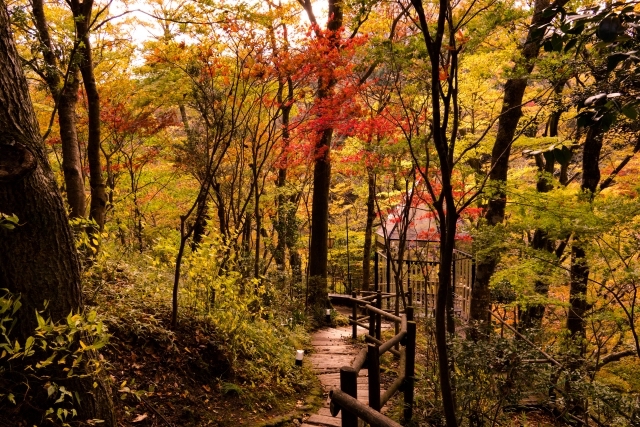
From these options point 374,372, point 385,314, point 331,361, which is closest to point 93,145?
point 374,372

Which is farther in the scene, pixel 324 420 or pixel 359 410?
pixel 324 420

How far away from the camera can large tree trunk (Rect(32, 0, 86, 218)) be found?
14.6 feet

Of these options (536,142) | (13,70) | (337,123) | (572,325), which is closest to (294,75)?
(337,123)

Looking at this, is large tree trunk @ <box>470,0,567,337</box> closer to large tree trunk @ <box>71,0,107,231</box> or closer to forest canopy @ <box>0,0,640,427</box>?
forest canopy @ <box>0,0,640,427</box>

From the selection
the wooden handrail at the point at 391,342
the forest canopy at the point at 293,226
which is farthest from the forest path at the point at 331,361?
the wooden handrail at the point at 391,342

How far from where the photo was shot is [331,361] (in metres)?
6.89

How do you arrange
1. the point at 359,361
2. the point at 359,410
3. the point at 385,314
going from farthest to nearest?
the point at 385,314, the point at 359,361, the point at 359,410

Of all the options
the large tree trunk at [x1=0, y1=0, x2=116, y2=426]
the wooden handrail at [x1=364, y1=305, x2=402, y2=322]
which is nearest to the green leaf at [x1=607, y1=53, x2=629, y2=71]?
the large tree trunk at [x1=0, y1=0, x2=116, y2=426]

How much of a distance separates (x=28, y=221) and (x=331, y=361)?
555 cm

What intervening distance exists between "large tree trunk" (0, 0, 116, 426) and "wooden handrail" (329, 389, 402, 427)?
1543mm

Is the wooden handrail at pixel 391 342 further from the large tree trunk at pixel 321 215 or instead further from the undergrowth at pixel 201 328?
the large tree trunk at pixel 321 215

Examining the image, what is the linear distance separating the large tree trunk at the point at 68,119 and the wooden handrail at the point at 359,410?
142 inches

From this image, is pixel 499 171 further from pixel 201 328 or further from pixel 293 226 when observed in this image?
pixel 293 226

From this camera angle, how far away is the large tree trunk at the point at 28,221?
2.16m
